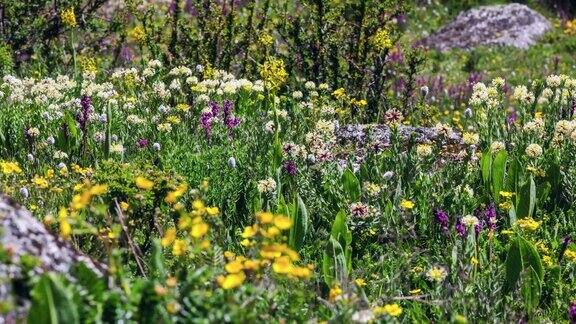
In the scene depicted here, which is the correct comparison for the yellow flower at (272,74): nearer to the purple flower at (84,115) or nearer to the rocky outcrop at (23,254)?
the purple flower at (84,115)

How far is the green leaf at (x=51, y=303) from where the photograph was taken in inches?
88.6

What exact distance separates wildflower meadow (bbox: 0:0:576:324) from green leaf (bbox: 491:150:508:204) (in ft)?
0.04

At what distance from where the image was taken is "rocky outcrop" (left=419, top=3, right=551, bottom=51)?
15.7 meters

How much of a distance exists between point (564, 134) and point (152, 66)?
11.2 ft

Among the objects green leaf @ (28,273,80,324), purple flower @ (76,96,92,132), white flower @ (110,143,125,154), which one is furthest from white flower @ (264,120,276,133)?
green leaf @ (28,273,80,324)

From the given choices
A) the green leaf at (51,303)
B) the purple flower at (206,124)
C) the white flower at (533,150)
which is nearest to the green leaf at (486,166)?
the white flower at (533,150)

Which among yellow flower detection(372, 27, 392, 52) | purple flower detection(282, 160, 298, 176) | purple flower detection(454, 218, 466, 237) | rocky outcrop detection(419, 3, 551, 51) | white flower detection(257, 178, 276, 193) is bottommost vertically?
rocky outcrop detection(419, 3, 551, 51)

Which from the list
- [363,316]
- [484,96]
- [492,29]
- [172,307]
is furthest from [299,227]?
[492,29]

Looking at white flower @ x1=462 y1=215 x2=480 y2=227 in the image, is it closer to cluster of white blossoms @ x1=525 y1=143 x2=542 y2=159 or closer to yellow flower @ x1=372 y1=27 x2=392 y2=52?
cluster of white blossoms @ x1=525 y1=143 x2=542 y2=159

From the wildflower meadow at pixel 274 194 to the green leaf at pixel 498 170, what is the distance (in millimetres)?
12

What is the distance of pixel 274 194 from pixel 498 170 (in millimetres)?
1406

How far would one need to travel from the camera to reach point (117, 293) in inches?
99.8

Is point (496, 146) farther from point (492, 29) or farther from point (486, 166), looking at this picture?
point (492, 29)

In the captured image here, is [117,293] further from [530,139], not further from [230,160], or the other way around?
[530,139]
